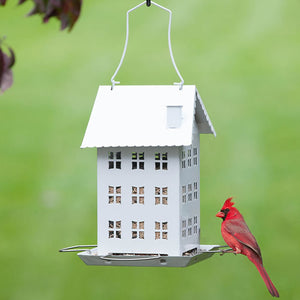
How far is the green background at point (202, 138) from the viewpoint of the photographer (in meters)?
7.29

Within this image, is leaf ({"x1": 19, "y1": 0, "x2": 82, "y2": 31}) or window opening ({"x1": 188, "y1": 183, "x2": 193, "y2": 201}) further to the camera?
window opening ({"x1": 188, "y1": 183, "x2": 193, "y2": 201})

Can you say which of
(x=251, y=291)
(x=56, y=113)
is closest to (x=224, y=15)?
(x=56, y=113)

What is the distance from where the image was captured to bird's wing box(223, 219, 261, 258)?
12.5 ft

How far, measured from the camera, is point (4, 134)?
8594 mm

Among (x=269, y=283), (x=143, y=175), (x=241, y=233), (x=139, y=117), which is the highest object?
(x=139, y=117)

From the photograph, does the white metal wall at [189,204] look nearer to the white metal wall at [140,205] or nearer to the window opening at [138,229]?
the white metal wall at [140,205]

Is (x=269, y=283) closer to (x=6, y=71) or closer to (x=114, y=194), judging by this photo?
(x=114, y=194)

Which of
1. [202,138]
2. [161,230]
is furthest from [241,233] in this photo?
[202,138]

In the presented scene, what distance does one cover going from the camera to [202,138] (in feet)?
28.1

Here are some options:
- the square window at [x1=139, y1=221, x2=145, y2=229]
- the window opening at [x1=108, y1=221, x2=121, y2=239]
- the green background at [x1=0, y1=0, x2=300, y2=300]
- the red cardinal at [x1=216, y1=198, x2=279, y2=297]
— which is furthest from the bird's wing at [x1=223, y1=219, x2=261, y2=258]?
the green background at [x1=0, y1=0, x2=300, y2=300]

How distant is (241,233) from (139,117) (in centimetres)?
77

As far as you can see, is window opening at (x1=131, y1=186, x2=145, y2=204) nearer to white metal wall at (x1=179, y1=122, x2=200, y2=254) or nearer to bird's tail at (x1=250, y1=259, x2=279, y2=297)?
white metal wall at (x1=179, y1=122, x2=200, y2=254)

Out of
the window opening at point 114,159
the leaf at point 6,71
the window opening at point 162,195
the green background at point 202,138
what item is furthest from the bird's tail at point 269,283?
the green background at point 202,138

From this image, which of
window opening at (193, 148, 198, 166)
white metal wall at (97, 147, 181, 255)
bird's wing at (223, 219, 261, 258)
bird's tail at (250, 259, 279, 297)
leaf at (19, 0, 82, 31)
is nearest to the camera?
leaf at (19, 0, 82, 31)
